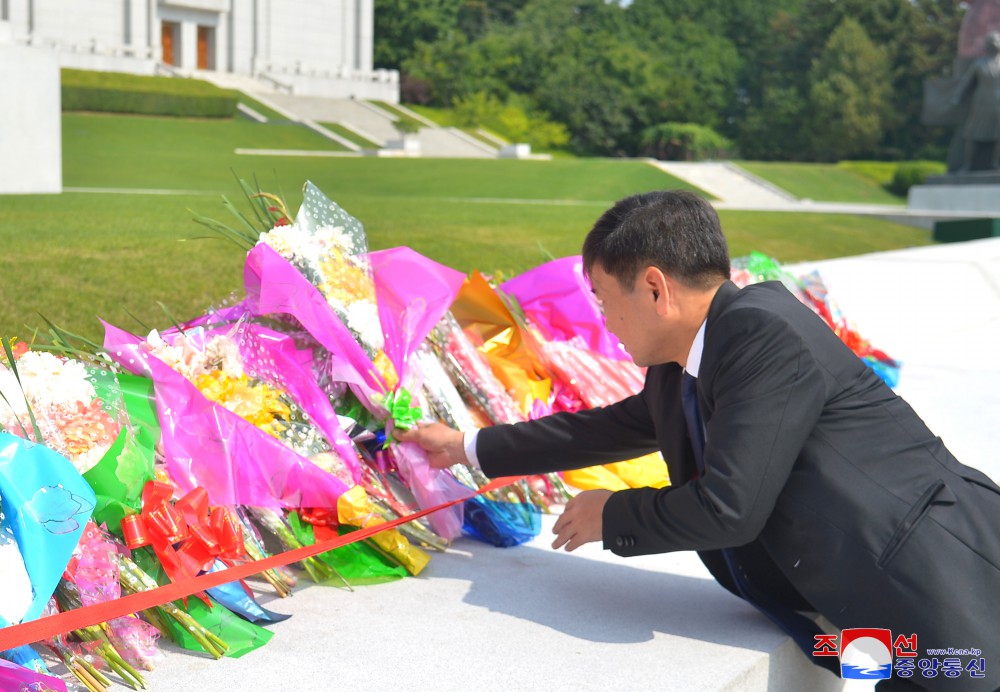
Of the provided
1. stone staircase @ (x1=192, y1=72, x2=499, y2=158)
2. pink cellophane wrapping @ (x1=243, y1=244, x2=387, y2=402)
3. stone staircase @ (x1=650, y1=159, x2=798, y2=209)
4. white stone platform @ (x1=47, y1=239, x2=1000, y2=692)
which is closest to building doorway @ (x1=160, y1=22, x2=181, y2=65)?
stone staircase @ (x1=192, y1=72, x2=499, y2=158)

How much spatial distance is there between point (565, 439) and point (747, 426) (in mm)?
545

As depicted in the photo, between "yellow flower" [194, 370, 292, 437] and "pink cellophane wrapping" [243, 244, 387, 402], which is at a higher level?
"pink cellophane wrapping" [243, 244, 387, 402]

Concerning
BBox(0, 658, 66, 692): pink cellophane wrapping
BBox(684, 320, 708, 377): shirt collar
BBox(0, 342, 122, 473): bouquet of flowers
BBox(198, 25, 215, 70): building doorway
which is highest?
BBox(198, 25, 215, 70): building doorway

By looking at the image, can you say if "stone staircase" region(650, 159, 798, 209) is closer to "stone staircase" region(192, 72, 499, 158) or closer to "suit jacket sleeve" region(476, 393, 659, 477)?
"stone staircase" region(192, 72, 499, 158)

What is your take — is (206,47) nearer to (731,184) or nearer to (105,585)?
(731,184)

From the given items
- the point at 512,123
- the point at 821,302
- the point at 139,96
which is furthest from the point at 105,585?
the point at 512,123

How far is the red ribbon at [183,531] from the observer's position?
1.70m

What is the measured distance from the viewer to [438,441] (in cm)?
216

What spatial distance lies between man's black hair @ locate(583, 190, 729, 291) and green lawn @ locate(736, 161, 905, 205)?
2346cm

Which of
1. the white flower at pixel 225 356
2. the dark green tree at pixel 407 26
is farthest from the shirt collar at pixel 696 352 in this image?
the dark green tree at pixel 407 26

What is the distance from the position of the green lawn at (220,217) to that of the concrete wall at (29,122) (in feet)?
2.92

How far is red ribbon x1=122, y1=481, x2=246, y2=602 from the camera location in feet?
5.57

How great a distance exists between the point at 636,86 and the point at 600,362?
36149 millimetres

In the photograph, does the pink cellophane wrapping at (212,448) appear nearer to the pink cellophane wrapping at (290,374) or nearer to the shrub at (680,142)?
the pink cellophane wrapping at (290,374)
